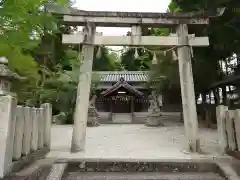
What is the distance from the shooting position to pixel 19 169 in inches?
146

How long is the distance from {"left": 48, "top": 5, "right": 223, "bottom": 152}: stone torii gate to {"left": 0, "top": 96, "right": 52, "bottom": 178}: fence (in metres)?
1.18

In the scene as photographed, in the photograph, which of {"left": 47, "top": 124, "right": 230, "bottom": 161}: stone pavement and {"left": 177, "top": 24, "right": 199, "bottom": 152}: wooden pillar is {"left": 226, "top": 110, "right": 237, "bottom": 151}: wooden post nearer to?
{"left": 47, "top": 124, "right": 230, "bottom": 161}: stone pavement

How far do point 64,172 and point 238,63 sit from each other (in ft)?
37.6

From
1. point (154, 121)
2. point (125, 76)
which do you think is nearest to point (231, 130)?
point (154, 121)

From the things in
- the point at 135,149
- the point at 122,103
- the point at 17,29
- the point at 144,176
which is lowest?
the point at 144,176

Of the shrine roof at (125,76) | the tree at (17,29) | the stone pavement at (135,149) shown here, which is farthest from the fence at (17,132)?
the shrine roof at (125,76)

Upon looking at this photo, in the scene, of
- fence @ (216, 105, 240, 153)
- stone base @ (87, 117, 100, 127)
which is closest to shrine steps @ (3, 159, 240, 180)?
fence @ (216, 105, 240, 153)

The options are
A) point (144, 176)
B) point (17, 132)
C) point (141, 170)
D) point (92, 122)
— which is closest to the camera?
point (17, 132)

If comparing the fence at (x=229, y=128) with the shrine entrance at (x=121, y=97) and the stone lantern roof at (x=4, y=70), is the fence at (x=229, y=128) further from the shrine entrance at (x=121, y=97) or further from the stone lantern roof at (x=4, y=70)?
the shrine entrance at (x=121, y=97)

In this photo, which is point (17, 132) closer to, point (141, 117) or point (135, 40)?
point (135, 40)

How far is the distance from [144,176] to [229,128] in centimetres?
239

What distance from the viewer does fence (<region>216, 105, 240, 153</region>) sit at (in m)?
4.79

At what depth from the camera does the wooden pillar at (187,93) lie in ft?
19.1

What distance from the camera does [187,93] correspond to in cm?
603
